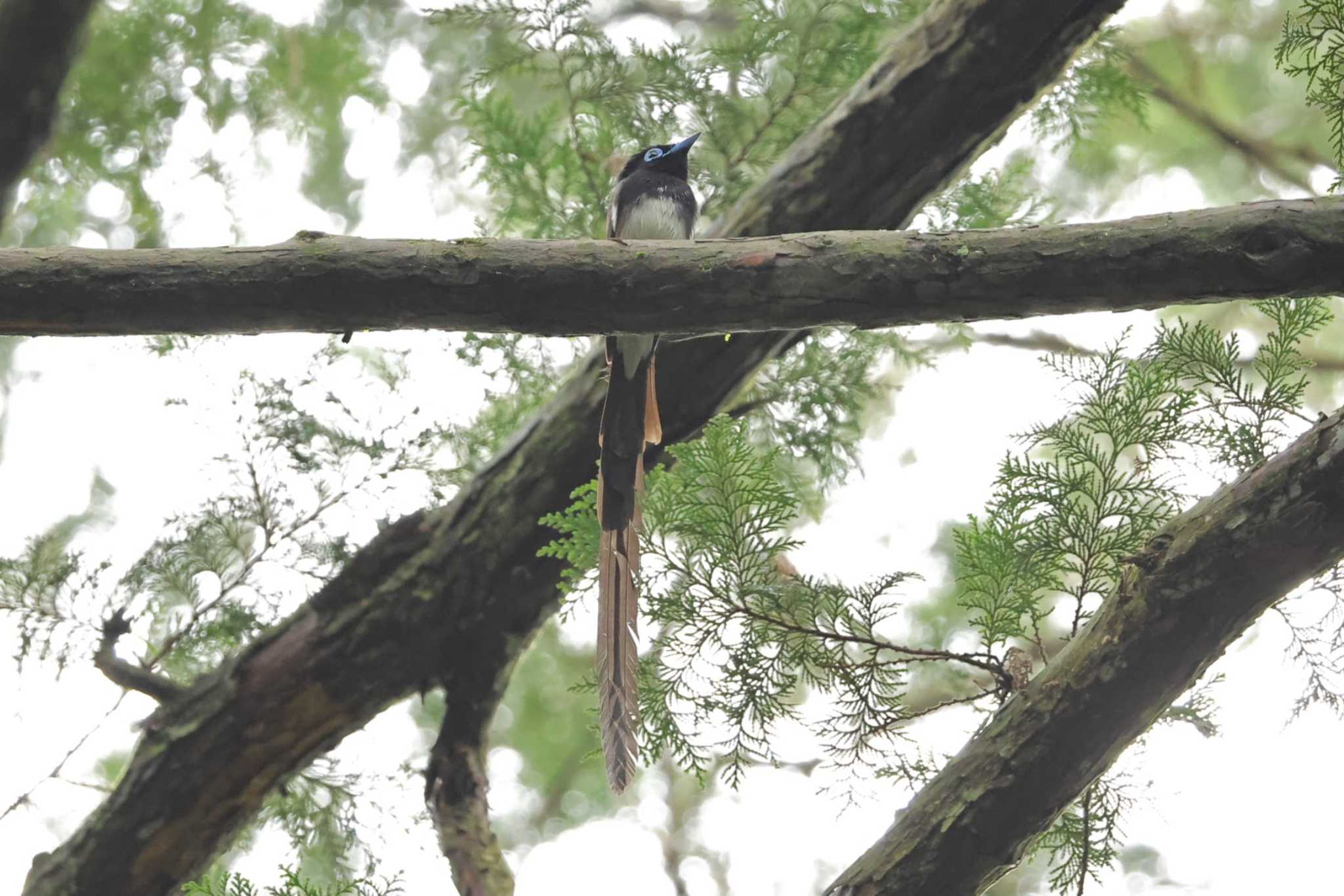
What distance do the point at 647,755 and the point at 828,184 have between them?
144 centimetres

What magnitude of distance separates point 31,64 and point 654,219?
1.68 m

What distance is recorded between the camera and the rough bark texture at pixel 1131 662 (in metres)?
1.76

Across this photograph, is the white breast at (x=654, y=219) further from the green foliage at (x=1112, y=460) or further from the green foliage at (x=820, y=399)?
the green foliage at (x=1112, y=460)

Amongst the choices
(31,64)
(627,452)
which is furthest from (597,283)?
(31,64)

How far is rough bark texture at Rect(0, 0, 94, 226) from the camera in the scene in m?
2.96

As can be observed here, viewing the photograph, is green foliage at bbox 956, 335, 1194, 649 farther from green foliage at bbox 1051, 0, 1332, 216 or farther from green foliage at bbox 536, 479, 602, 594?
green foliage at bbox 1051, 0, 1332, 216

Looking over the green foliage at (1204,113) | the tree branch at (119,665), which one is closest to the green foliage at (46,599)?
the tree branch at (119,665)

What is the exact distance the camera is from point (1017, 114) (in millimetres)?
2799

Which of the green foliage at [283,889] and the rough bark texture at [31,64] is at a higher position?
the rough bark texture at [31,64]

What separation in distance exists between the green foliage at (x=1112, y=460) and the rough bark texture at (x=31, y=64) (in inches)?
102

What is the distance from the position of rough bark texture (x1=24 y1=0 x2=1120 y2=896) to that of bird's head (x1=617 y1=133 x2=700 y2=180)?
337 millimetres

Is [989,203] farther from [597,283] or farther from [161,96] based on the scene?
[161,96]

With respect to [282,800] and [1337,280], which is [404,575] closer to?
[282,800]

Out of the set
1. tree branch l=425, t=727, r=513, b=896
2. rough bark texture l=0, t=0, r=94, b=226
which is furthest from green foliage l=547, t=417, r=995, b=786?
rough bark texture l=0, t=0, r=94, b=226
